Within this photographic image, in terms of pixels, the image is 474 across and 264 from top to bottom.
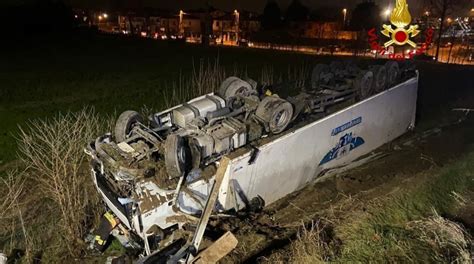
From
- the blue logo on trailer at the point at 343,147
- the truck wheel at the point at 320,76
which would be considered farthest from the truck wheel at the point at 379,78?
the blue logo on trailer at the point at 343,147

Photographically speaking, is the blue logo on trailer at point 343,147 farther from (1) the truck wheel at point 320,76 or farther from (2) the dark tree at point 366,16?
(2) the dark tree at point 366,16

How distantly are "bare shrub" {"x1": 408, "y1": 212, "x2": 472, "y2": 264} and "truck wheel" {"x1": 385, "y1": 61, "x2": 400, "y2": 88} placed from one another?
3.32 m

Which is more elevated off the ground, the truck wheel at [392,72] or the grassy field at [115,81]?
the truck wheel at [392,72]

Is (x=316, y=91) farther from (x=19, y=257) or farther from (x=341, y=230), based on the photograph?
(x=19, y=257)

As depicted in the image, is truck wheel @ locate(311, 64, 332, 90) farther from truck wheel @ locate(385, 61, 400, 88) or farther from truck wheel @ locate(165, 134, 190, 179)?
truck wheel @ locate(165, 134, 190, 179)

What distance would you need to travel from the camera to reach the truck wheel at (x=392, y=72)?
6340mm

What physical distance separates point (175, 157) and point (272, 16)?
32400 mm

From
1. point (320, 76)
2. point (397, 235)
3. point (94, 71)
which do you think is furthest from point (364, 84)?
point (94, 71)

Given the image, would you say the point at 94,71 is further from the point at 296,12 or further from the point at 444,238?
the point at 296,12

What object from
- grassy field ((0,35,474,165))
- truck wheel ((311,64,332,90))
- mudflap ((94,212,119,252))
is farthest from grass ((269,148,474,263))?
grassy field ((0,35,474,165))

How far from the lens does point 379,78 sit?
20.1 feet

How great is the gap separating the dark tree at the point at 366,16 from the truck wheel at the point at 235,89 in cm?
2552

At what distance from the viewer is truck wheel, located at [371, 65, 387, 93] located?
19.9 ft

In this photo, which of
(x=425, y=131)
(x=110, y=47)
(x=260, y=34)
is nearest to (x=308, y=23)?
(x=260, y=34)
